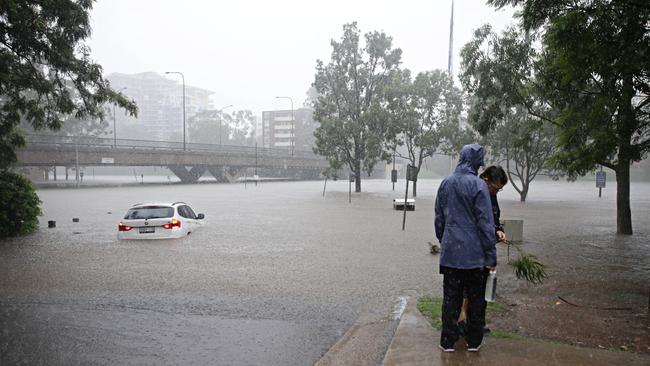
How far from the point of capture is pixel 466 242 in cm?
446

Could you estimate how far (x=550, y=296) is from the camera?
24.1 ft

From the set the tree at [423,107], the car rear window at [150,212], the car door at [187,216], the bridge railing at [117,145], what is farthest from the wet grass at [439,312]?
the bridge railing at [117,145]

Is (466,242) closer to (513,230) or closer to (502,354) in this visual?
(502,354)

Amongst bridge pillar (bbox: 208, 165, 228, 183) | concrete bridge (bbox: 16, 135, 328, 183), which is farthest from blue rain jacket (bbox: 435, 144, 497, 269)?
bridge pillar (bbox: 208, 165, 228, 183)

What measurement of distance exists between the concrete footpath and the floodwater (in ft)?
1.31

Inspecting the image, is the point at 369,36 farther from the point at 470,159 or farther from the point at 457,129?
the point at 470,159

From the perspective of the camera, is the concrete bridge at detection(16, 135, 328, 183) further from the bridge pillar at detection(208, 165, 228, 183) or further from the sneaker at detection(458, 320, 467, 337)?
the sneaker at detection(458, 320, 467, 337)

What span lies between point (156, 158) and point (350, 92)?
24.7m

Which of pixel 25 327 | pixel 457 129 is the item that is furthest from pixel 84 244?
pixel 457 129

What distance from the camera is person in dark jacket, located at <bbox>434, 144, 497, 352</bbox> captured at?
4449mm

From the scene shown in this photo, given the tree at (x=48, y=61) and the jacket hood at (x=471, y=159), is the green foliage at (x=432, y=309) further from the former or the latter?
the tree at (x=48, y=61)

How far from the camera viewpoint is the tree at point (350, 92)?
136 feet

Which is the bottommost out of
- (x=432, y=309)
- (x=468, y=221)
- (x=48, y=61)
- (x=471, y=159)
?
(x=432, y=309)

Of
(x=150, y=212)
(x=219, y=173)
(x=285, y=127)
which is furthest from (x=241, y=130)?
(x=150, y=212)
